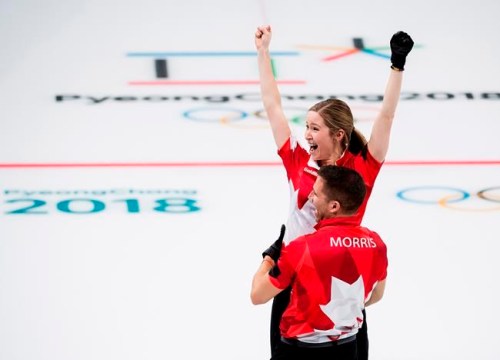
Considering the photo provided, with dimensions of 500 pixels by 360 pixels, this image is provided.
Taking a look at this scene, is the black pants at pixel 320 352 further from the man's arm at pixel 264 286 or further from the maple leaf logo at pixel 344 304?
the man's arm at pixel 264 286

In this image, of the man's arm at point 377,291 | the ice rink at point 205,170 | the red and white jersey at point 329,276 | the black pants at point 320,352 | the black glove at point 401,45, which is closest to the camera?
the red and white jersey at point 329,276

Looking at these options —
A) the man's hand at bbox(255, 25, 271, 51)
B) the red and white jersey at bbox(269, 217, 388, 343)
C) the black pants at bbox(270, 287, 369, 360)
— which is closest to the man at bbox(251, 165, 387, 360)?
the red and white jersey at bbox(269, 217, 388, 343)

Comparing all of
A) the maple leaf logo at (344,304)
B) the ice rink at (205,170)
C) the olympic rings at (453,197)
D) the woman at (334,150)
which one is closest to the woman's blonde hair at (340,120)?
the woman at (334,150)

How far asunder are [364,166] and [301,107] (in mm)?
4151

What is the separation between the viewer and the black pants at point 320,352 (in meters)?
2.87

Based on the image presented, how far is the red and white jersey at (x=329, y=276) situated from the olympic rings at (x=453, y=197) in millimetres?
2903

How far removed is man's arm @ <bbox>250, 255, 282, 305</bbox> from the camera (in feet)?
9.09

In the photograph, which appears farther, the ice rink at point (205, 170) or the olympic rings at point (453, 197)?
the olympic rings at point (453, 197)

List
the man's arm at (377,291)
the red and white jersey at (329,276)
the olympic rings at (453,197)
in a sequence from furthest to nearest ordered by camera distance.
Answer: the olympic rings at (453,197) → the man's arm at (377,291) → the red and white jersey at (329,276)

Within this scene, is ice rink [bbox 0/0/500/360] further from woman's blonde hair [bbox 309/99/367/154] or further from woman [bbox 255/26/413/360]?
woman's blonde hair [bbox 309/99/367/154]

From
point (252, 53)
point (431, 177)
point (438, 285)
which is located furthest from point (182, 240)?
point (252, 53)

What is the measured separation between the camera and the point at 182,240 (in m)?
5.17

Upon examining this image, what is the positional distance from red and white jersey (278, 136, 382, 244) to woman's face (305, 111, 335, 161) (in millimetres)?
39

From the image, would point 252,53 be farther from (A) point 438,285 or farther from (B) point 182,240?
(A) point 438,285
